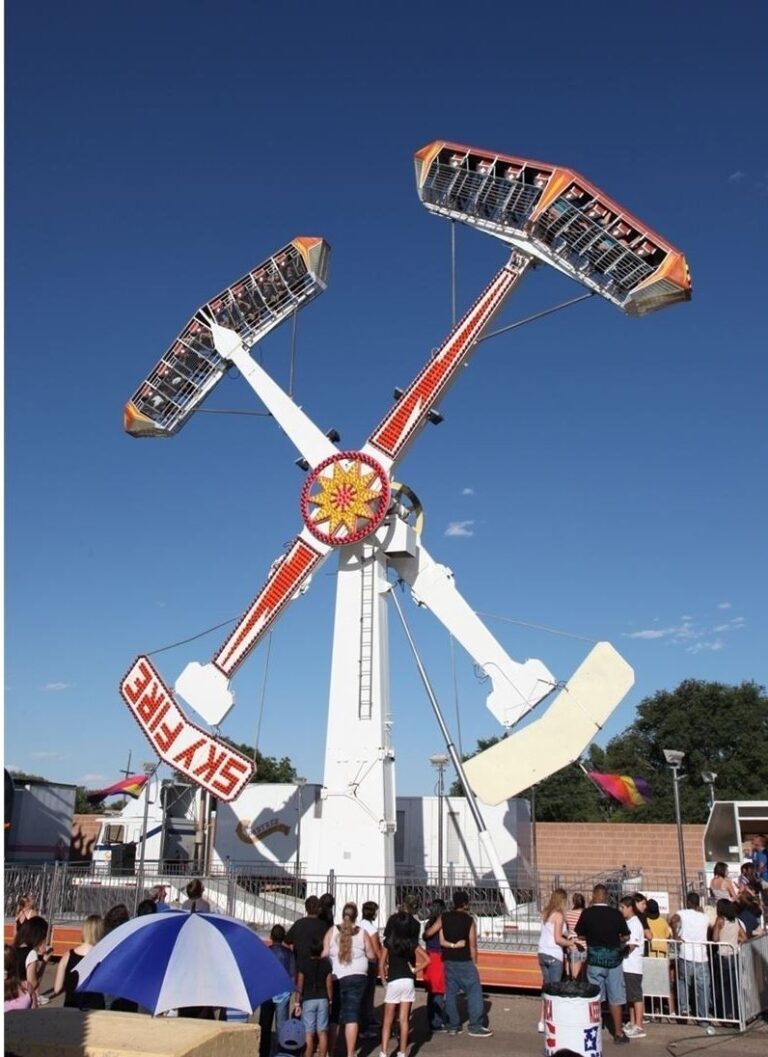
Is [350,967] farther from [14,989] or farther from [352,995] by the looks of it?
[14,989]

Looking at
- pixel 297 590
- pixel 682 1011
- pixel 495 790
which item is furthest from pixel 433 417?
pixel 682 1011

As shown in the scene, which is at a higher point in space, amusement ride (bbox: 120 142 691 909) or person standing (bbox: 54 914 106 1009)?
amusement ride (bbox: 120 142 691 909)

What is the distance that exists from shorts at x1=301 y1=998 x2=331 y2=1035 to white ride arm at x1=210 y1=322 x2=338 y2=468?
13732mm

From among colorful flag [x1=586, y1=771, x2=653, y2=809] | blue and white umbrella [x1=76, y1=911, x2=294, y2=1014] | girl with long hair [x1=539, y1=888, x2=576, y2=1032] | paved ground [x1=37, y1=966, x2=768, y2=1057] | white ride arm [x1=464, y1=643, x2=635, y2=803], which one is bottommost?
paved ground [x1=37, y1=966, x2=768, y2=1057]

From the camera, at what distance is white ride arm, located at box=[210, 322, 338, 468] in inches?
858

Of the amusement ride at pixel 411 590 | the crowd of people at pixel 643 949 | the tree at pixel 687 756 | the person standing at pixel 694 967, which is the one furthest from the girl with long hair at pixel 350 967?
the tree at pixel 687 756

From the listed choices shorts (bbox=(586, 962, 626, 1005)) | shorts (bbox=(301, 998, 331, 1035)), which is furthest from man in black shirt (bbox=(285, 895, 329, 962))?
shorts (bbox=(586, 962, 626, 1005))

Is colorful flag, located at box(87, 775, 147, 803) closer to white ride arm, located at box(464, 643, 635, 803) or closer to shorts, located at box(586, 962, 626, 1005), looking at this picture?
white ride arm, located at box(464, 643, 635, 803)

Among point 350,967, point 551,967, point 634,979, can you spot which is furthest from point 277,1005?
point 634,979

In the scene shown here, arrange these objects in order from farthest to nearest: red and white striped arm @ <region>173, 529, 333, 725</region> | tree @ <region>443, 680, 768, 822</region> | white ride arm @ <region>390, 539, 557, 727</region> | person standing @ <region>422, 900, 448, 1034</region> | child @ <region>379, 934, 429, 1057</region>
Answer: tree @ <region>443, 680, 768, 822</region> → red and white striped arm @ <region>173, 529, 333, 725</region> → white ride arm @ <region>390, 539, 557, 727</region> → person standing @ <region>422, 900, 448, 1034</region> → child @ <region>379, 934, 429, 1057</region>

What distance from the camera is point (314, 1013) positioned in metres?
9.37

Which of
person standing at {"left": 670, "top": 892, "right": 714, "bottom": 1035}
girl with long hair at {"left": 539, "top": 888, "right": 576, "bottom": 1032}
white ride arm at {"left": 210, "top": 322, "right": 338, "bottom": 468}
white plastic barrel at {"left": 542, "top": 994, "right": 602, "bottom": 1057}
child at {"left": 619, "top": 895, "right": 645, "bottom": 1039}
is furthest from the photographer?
white ride arm at {"left": 210, "top": 322, "right": 338, "bottom": 468}

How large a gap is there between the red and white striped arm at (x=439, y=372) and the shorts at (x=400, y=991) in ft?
41.4

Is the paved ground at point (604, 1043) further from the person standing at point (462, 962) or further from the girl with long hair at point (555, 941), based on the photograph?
the girl with long hair at point (555, 941)
